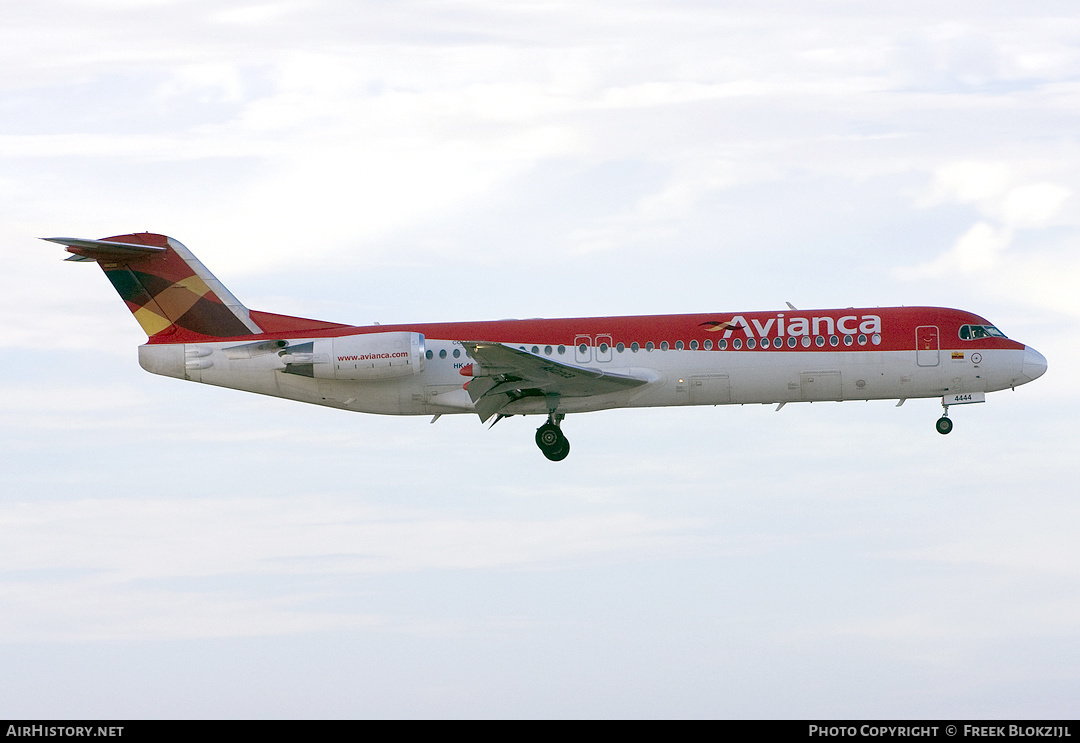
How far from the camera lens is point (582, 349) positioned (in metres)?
26.0

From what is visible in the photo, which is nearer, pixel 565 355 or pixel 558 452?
pixel 565 355

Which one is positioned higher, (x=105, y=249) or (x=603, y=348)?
(x=105, y=249)

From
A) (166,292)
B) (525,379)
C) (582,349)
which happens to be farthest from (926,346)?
(166,292)

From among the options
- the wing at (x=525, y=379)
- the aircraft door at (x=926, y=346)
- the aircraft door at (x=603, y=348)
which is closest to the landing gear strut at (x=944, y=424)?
the aircraft door at (x=926, y=346)

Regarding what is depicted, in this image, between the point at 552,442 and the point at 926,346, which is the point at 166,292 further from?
the point at 926,346

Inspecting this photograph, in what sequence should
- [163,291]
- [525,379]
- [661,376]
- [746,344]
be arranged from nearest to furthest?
[525,379]
[661,376]
[746,344]
[163,291]

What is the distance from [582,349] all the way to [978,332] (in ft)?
31.6

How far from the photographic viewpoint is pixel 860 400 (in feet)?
86.5

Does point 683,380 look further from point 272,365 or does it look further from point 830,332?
point 272,365

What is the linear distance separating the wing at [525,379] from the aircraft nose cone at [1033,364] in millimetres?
9358

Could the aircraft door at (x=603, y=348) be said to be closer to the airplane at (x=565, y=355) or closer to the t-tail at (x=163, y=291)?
the airplane at (x=565, y=355)

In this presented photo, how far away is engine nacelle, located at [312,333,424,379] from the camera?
2534 cm

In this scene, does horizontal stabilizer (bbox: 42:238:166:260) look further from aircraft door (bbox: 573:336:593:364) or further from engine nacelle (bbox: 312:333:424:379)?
aircraft door (bbox: 573:336:593:364)

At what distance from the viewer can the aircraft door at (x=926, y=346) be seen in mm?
26188
